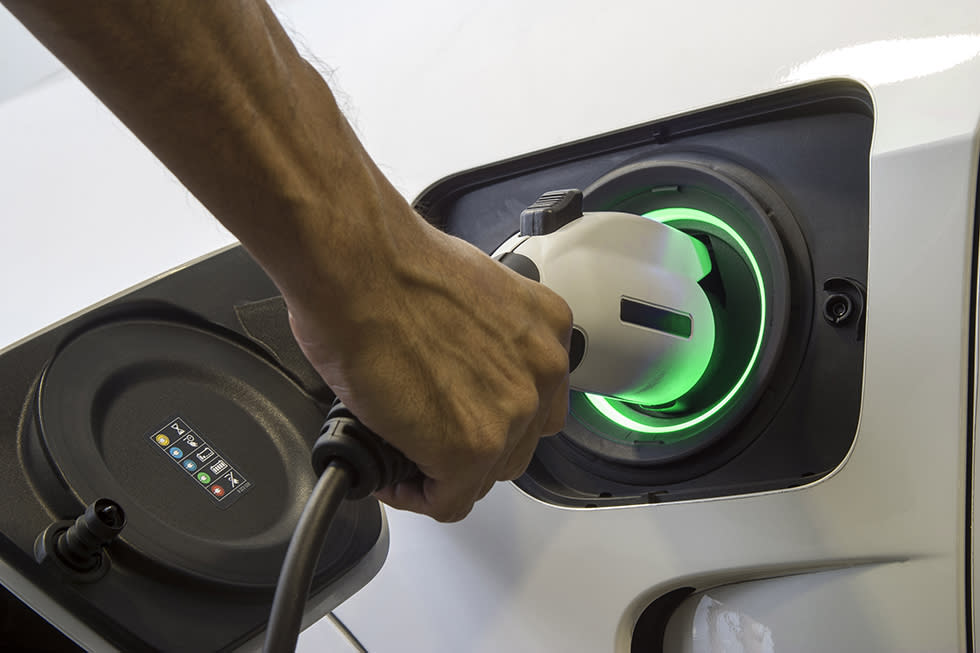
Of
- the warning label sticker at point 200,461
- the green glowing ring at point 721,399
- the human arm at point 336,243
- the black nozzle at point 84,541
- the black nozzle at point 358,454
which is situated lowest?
the green glowing ring at point 721,399

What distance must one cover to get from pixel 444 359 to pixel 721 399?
1.01ft

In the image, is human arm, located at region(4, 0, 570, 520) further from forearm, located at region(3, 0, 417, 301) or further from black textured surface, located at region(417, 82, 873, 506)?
black textured surface, located at region(417, 82, 873, 506)

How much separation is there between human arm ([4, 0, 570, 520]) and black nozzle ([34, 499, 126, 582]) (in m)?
0.19

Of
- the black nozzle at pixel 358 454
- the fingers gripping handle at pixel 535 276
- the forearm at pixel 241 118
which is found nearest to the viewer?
the forearm at pixel 241 118

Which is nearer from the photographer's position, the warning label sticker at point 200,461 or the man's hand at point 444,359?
the man's hand at point 444,359

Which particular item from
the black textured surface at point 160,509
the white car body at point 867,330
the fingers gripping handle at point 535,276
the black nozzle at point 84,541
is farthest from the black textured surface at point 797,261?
the black nozzle at point 84,541

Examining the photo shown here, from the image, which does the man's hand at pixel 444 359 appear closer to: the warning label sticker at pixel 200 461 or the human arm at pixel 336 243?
the human arm at pixel 336 243

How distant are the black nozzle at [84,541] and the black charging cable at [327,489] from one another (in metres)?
0.17

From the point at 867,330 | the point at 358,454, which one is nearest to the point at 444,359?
the point at 358,454

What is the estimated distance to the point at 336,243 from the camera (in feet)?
1.45

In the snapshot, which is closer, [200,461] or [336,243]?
[336,243]

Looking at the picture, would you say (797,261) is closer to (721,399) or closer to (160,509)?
(721,399)

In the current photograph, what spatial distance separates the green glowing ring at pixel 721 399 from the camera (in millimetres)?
695

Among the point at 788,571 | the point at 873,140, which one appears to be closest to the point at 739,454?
the point at 788,571
